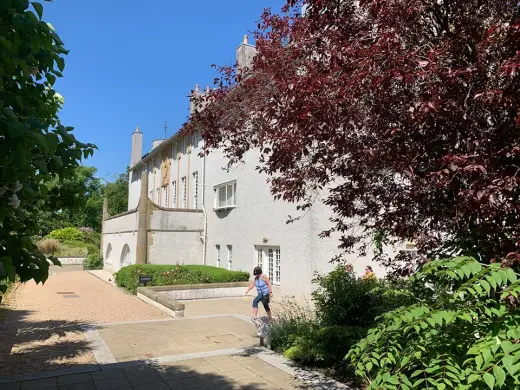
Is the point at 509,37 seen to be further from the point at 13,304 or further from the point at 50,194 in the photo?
the point at 13,304

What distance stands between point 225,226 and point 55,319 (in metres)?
9.50

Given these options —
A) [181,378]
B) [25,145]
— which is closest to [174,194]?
[181,378]

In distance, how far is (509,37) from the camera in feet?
10.0

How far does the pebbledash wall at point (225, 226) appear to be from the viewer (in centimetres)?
1424

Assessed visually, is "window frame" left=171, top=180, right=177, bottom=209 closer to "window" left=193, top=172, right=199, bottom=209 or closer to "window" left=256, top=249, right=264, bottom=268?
"window" left=193, top=172, right=199, bottom=209

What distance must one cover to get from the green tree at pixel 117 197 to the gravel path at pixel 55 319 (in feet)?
102

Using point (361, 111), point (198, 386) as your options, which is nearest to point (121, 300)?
point (198, 386)

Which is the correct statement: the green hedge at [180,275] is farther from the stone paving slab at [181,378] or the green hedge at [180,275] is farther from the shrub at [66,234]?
the shrub at [66,234]

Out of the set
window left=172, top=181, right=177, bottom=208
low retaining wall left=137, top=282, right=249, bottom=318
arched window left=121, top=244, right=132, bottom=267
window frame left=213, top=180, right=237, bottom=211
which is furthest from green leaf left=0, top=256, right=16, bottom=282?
window left=172, top=181, right=177, bottom=208

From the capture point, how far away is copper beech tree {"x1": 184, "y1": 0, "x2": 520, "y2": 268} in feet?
10.4

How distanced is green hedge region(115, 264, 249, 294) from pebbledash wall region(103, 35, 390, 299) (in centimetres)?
107

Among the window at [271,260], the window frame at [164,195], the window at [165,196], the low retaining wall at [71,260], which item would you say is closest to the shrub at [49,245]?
the low retaining wall at [71,260]

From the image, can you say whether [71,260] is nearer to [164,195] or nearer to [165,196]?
[164,195]

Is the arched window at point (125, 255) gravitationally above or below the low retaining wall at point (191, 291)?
above
